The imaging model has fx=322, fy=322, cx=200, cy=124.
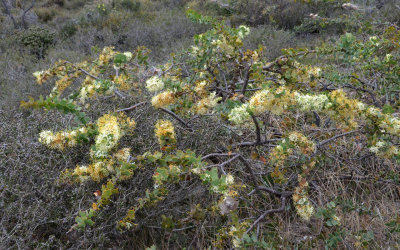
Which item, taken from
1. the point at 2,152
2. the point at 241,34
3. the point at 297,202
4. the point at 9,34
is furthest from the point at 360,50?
the point at 9,34

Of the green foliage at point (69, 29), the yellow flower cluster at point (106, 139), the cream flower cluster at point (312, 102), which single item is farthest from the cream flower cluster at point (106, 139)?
the green foliage at point (69, 29)

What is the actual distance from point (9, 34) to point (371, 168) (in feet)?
23.8

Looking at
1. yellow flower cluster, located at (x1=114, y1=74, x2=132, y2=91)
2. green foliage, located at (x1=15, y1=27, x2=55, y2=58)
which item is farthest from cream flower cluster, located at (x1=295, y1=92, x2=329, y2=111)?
green foliage, located at (x1=15, y1=27, x2=55, y2=58)

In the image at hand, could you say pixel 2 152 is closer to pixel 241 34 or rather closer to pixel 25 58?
pixel 241 34

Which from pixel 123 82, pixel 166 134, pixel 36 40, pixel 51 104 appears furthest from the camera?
pixel 36 40

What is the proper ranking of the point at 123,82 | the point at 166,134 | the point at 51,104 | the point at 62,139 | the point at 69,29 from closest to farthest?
the point at 51,104 < the point at 166,134 < the point at 62,139 < the point at 123,82 < the point at 69,29

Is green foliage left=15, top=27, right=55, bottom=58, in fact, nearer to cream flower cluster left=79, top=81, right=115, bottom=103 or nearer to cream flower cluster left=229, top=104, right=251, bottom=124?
cream flower cluster left=79, top=81, right=115, bottom=103

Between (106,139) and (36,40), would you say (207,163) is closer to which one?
(106,139)

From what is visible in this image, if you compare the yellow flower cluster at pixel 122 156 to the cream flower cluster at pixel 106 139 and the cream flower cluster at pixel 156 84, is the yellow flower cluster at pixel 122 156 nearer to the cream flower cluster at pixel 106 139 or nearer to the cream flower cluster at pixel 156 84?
the cream flower cluster at pixel 106 139

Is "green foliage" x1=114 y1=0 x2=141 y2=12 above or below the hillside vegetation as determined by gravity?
below

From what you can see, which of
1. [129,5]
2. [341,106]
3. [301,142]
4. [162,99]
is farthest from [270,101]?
[129,5]

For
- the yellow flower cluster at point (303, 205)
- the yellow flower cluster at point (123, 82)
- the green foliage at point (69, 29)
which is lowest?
the green foliage at point (69, 29)

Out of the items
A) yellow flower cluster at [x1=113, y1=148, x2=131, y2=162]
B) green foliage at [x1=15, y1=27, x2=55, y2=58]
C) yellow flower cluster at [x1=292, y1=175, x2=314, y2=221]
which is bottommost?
green foliage at [x1=15, y1=27, x2=55, y2=58]

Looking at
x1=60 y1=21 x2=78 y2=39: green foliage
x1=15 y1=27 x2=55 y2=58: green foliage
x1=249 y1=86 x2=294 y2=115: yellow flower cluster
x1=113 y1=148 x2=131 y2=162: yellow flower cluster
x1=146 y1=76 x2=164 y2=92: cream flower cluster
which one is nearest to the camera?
x1=249 y1=86 x2=294 y2=115: yellow flower cluster
